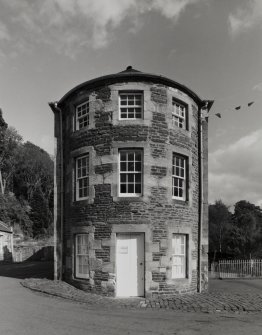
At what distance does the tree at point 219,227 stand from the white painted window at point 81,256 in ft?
127

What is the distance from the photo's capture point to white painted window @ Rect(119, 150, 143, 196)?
610 inches

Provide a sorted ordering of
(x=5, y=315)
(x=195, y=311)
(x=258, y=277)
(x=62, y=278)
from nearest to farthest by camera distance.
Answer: (x=5, y=315), (x=195, y=311), (x=62, y=278), (x=258, y=277)

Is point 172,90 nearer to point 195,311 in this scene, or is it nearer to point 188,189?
point 188,189

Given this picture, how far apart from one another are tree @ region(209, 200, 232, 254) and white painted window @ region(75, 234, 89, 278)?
127 ft

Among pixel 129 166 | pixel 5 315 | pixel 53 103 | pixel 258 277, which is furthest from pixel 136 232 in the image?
pixel 258 277

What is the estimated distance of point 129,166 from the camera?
1562cm

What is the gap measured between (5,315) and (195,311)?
577 centimetres

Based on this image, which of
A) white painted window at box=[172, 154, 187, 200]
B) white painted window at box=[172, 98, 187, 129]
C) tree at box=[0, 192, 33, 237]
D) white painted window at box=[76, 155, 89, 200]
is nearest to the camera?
white painted window at box=[172, 154, 187, 200]

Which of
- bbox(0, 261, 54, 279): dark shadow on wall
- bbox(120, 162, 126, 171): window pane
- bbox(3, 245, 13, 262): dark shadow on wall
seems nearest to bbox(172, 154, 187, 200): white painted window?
bbox(120, 162, 126, 171): window pane

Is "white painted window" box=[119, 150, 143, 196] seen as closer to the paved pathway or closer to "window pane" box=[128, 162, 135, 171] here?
"window pane" box=[128, 162, 135, 171]

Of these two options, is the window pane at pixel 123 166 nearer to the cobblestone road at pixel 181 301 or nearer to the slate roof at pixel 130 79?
the slate roof at pixel 130 79

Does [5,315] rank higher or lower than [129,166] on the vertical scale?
lower

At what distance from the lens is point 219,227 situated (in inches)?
2313

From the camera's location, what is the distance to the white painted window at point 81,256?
625 inches
